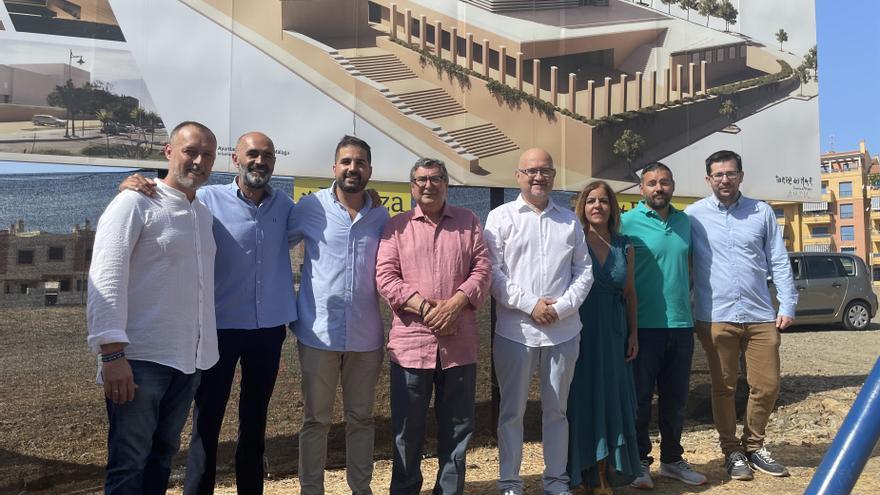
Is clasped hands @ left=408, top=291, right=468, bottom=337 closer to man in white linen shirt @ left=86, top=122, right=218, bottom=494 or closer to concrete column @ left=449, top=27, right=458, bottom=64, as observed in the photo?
man in white linen shirt @ left=86, top=122, right=218, bottom=494

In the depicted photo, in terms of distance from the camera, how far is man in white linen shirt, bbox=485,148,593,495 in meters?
3.66

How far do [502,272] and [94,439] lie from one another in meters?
2.86

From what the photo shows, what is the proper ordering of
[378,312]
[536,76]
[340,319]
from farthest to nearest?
[536,76], [378,312], [340,319]

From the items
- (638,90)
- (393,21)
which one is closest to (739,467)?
(638,90)

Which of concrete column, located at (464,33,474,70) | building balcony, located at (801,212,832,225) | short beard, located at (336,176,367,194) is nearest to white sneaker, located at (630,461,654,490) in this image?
short beard, located at (336,176,367,194)

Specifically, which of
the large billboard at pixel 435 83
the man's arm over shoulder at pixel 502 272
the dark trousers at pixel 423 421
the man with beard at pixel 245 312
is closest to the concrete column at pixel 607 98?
the large billboard at pixel 435 83

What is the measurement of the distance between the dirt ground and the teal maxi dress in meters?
0.49

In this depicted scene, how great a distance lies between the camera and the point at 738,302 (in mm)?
4352

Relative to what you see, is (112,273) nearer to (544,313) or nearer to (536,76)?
(544,313)

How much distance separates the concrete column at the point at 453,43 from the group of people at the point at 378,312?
182 centimetres

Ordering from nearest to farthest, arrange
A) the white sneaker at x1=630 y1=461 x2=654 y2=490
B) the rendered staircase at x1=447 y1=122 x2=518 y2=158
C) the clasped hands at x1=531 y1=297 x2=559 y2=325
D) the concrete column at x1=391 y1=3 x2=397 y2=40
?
1. the clasped hands at x1=531 y1=297 x2=559 y2=325
2. the white sneaker at x1=630 y1=461 x2=654 y2=490
3. the concrete column at x1=391 y1=3 x2=397 y2=40
4. the rendered staircase at x1=447 y1=122 x2=518 y2=158

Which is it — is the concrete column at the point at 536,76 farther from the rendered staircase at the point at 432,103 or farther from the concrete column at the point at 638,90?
the concrete column at the point at 638,90

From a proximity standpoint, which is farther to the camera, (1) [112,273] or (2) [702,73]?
(2) [702,73]

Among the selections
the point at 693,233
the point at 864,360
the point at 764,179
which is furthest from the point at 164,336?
the point at 864,360
